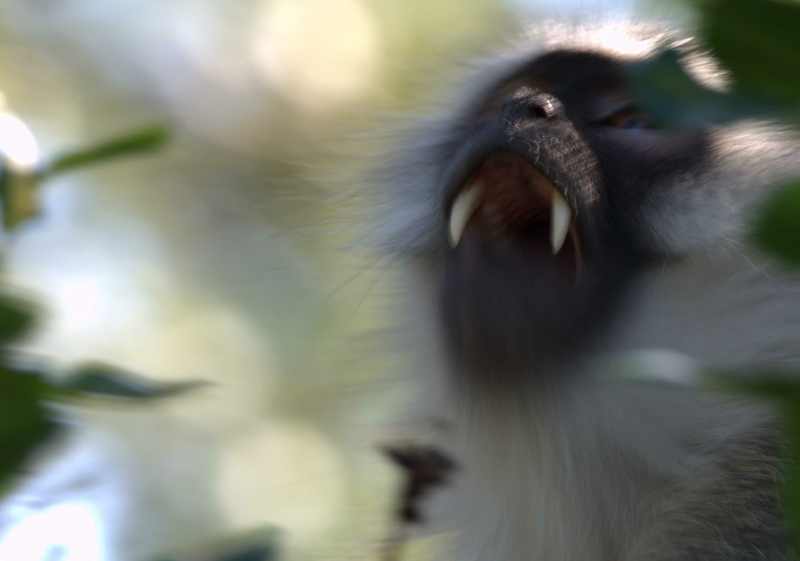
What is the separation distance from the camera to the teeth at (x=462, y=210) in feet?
7.70

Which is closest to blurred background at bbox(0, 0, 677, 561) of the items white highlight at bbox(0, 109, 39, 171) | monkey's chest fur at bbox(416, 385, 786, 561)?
Answer: monkey's chest fur at bbox(416, 385, 786, 561)

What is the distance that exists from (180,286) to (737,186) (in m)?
3.43

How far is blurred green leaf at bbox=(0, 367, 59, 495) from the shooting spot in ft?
3.14

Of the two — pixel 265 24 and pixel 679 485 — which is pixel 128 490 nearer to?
pixel 679 485

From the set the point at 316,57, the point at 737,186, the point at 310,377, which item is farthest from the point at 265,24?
the point at 737,186

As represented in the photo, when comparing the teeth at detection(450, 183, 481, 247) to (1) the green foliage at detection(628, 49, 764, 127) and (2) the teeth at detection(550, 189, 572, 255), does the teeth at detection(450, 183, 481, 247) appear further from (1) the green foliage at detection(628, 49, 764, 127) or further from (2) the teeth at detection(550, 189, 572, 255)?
(1) the green foliage at detection(628, 49, 764, 127)

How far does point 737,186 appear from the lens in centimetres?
243

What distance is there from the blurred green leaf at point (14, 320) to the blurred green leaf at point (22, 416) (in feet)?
0.07

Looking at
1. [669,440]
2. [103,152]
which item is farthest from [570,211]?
[103,152]

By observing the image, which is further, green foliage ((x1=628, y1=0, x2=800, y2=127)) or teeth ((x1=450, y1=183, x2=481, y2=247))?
teeth ((x1=450, y1=183, x2=481, y2=247))

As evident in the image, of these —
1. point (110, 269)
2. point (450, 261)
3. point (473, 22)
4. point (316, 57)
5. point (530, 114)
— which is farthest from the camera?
point (316, 57)

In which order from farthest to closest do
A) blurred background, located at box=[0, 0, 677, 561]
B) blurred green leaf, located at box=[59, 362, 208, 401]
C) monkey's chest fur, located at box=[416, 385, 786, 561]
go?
blurred background, located at box=[0, 0, 677, 561], monkey's chest fur, located at box=[416, 385, 786, 561], blurred green leaf, located at box=[59, 362, 208, 401]

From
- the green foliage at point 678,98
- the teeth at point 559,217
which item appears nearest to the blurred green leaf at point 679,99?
the green foliage at point 678,98

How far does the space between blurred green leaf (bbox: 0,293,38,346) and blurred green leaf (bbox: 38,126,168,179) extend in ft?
0.49
